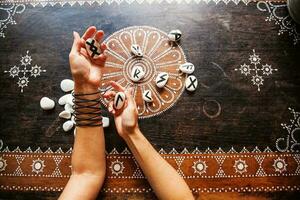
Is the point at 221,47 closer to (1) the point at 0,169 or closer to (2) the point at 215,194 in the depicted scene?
(2) the point at 215,194

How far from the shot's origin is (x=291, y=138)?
141 cm

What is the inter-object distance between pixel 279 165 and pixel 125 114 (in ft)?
2.13

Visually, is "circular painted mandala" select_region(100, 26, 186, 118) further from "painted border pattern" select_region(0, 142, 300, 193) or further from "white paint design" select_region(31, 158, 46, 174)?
"white paint design" select_region(31, 158, 46, 174)

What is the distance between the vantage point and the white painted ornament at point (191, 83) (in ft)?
4.78

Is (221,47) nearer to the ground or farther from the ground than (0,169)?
farther from the ground

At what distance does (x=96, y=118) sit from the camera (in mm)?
1328

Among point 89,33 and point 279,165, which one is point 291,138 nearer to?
point 279,165

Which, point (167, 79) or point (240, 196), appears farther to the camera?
point (167, 79)

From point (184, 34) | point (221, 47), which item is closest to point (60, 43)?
point (184, 34)

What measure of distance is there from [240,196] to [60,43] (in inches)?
40.2

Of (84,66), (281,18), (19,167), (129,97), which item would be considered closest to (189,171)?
(129,97)

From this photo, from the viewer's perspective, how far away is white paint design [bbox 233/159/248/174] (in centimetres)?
138

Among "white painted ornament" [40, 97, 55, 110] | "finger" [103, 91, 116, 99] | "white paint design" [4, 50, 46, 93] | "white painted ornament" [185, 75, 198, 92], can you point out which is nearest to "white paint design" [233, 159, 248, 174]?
"white painted ornament" [185, 75, 198, 92]

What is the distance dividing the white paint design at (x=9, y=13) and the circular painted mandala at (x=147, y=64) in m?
0.46
